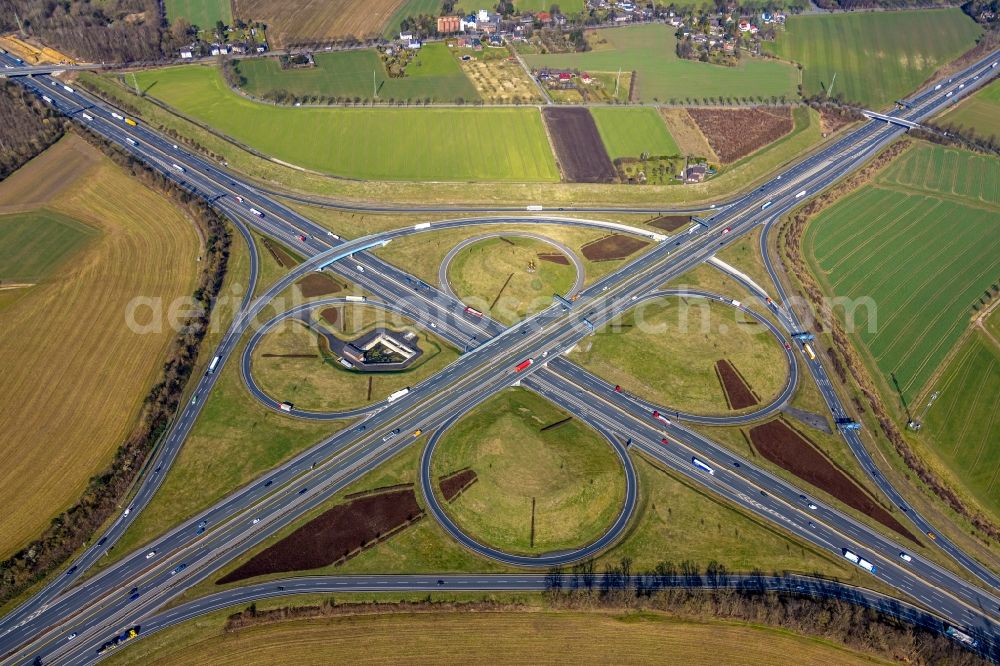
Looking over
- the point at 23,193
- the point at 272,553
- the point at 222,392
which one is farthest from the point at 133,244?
the point at 272,553

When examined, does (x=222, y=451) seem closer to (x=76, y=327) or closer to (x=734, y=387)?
(x=76, y=327)

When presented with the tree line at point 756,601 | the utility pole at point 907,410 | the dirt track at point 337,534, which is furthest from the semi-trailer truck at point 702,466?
the dirt track at point 337,534

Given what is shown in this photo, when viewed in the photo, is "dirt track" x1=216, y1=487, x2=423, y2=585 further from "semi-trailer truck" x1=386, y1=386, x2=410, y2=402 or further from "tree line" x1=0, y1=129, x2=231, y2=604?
"tree line" x1=0, y1=129, x2=231, y2=604

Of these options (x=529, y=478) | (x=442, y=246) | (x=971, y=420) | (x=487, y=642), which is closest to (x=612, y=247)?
(x=442, y=246)

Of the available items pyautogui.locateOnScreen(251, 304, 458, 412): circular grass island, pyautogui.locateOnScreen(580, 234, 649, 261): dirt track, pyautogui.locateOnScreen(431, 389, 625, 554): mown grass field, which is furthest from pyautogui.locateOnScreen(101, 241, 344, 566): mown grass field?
pyautogui.locateOnScreen(580, 234, 649, 261): dirt track

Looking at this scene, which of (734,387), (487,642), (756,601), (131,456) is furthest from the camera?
(734,387)

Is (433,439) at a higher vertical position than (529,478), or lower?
higher
